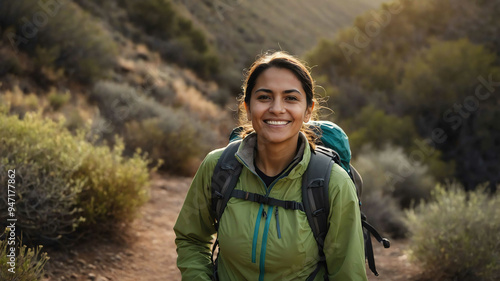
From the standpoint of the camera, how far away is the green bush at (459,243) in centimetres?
448

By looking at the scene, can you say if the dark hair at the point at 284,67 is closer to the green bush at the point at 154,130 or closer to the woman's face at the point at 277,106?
the woman's face at the point at 277,106

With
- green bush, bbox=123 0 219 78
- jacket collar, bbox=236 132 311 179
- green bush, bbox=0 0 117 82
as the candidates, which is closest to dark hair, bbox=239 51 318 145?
jacket collar, bbox=236 132 311 179

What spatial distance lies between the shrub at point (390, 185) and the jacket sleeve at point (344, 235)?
5.11 m

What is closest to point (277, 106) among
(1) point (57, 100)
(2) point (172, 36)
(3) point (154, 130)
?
(3) point (154, 130)

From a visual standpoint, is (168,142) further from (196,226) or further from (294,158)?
(294,158)

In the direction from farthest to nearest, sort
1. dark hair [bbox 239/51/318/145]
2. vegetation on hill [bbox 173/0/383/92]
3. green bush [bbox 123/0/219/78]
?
1. vegetation on hill [bbox 173/0/383/92]
2. green bush [bbox 123/0/219/78]
3. dark hair [bbox 239/51/318/145]

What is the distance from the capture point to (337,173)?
2070mm

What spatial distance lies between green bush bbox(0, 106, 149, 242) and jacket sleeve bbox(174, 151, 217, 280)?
1964 millimetres

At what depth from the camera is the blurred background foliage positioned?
4.51 m

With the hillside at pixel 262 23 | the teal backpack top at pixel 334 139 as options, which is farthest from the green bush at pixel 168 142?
the teal backpack top at pixel 334 139

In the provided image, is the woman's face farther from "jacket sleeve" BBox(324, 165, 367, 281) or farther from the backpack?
"jacket sleeve" BBox(324, 165, 367, 281)

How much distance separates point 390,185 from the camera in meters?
8.16

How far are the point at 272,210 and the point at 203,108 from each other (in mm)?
12052

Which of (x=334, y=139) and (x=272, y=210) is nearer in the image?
(x=272, y=210)
